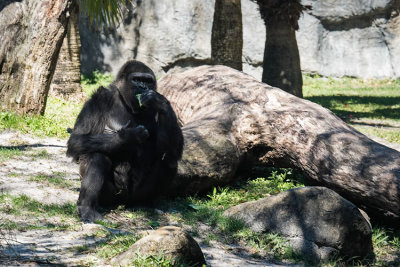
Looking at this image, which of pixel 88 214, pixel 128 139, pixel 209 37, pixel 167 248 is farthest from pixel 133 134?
pixel 209 37

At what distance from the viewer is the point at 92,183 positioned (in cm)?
543

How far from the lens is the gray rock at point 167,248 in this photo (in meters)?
3.86

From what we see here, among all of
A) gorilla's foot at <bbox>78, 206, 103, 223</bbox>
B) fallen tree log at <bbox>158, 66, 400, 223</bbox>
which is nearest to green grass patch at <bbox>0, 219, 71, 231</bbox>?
gorilla's foot at <bbox>78, 206, 103, 223</bbox>

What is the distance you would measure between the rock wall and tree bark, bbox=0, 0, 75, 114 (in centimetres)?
962

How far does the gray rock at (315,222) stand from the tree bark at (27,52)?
4.73 m

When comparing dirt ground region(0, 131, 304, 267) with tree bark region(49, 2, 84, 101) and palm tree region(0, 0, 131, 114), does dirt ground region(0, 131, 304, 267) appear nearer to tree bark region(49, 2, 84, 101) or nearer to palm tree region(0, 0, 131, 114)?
palm tree region(0, 0, 131, 114)

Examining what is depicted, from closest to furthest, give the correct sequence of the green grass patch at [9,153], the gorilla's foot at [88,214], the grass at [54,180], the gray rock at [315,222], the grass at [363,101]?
the gray rock at [315,222] → the gorilla's foot at [88,214] → the grass at [54,180] → the green grass patch at [9,153] → the grass at [363,101]

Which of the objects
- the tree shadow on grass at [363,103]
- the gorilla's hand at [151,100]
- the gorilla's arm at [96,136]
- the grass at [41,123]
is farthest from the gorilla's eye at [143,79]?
the tree shadow on grass at [363,103]

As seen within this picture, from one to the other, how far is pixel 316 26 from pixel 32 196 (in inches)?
611

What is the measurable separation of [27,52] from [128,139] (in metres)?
3.96

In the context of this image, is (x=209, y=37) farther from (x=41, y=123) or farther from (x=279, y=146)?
(x=279, y=146)

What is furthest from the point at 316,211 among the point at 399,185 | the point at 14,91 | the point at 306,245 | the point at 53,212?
the point at 14,91

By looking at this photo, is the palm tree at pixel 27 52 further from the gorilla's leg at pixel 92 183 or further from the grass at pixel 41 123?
the gorilla's leg at pixel 92 183

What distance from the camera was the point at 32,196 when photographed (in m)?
5.54
